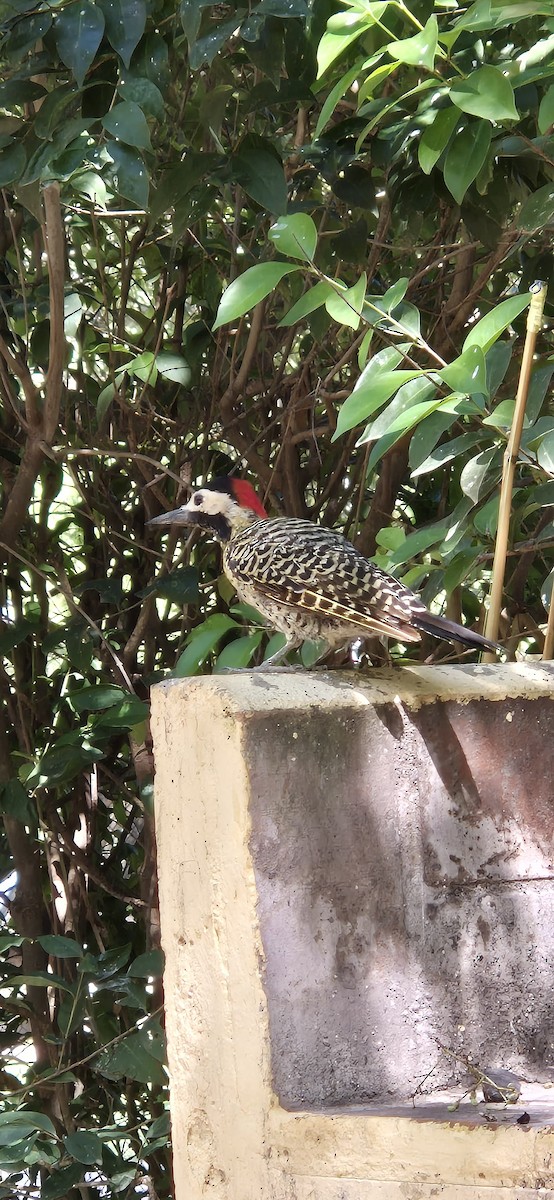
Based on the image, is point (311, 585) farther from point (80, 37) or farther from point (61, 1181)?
point (61, 1181)

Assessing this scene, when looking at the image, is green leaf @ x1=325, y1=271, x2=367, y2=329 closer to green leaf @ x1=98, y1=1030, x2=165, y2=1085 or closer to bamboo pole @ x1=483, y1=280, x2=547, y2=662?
bamboo pole @ x1=483, y1=280, x2=547, y2=662

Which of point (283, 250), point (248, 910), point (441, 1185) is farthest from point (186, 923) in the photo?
point (283, 250)

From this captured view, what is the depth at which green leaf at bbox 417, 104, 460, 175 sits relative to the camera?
156 cm

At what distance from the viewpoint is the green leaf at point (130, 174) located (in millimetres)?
1578

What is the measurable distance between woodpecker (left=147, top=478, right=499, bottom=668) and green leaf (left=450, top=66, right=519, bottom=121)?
1.84 ft

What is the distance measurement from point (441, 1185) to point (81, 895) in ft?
5.76

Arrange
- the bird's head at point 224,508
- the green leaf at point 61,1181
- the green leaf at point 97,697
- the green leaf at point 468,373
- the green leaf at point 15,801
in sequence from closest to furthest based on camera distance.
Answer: the green leaf at point 468,373
the bird's head at point 224,508
the green leaf at point 61,1181
the green leaf at point 97,697
the green leaf at point 15,801

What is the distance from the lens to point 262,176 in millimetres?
1795

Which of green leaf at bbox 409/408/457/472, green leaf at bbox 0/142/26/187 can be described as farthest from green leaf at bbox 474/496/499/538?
green leaf at bbox 0/142/26/187

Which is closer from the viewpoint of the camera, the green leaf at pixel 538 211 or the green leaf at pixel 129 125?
the green leaf at pixel 129 125

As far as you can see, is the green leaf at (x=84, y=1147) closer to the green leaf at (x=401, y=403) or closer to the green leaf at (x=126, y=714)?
the green leaf at (x=126, y=714)

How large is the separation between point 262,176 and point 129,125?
30 centimetres

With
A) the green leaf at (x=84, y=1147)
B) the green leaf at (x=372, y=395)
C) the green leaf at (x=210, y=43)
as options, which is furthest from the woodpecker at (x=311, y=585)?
the green leaf at (x=84, y=1147)

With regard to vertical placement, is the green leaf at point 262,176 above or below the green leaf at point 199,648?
above
